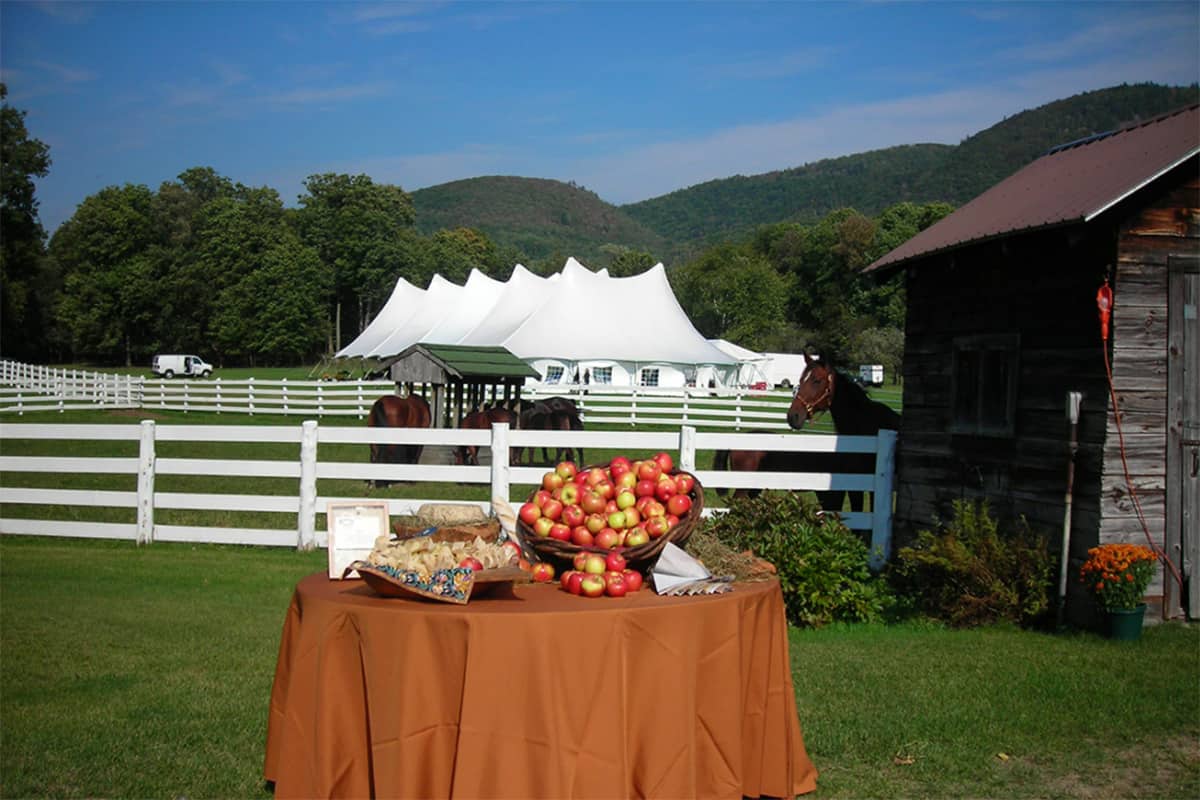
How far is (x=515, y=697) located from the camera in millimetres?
4043

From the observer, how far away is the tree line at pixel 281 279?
75562mm

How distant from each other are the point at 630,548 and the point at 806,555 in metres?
4.70

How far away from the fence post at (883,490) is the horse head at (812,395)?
3.32 ft

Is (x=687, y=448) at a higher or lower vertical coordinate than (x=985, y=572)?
higher

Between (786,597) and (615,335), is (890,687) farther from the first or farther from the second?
(615,335)

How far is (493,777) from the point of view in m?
4.03

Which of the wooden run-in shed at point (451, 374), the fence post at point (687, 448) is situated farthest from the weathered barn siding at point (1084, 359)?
the wooden run-in shed at point (451, 374)

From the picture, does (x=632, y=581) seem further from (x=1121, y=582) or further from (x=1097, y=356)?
(x=1097, y=356)

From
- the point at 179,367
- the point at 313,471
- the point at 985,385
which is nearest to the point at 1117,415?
the point at 985,385

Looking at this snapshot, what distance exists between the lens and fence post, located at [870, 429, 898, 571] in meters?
11.1

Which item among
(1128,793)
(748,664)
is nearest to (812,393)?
(1128,793)

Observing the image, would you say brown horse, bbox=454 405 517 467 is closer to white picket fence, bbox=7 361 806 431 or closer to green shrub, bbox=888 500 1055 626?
white picket fence, bbox=7 361 806 431

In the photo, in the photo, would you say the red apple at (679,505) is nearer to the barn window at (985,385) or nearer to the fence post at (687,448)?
the barn window at (985,385)

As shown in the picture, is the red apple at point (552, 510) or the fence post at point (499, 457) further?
the fence post at point (499, 457)
